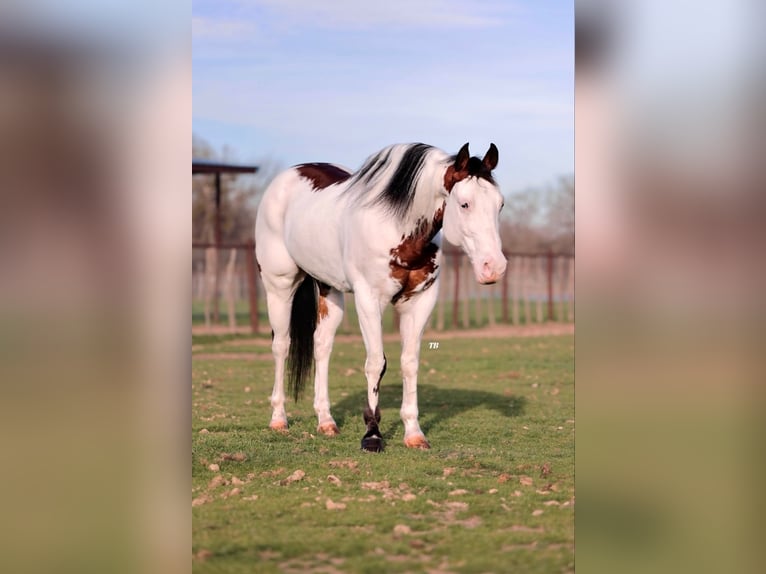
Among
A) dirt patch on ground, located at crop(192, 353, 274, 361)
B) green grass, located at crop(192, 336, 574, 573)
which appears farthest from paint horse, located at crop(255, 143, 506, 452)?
dirt patch on ground, located at crop(192, 353, 274, 361)

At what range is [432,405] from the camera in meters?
8.71

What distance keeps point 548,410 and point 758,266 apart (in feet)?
21.9

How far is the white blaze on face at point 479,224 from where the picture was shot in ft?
17.6

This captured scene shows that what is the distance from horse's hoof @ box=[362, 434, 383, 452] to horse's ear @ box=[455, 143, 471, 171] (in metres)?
2.03

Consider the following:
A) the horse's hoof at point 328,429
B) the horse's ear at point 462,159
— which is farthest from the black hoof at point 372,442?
the horse's ear at point 462,159

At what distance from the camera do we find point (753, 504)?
2.03 meters

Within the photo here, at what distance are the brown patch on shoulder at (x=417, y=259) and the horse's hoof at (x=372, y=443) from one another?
1.04 meters

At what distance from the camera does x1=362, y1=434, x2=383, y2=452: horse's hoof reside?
615cm

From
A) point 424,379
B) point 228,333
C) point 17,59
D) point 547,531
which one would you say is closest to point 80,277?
point 17,59

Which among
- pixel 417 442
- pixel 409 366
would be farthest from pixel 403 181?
pixel 417 442

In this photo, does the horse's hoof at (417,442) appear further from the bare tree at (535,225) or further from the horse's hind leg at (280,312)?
the bare tree at (535,225)

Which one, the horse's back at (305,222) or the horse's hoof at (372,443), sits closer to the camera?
the horse's hoof at (372,443)

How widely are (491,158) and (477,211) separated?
1.31ft

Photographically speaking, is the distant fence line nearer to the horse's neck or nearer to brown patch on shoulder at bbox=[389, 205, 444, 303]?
brown patch on shoulder at bbox=[389, 205, 444, 303]
